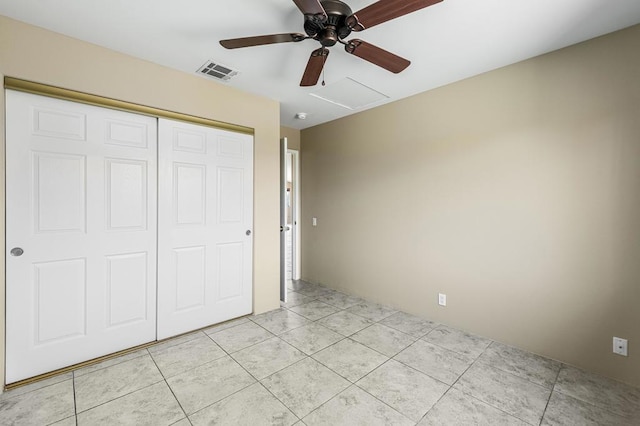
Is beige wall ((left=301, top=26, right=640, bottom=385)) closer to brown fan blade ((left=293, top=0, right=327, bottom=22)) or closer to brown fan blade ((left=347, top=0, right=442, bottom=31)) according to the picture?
brown fan blade ((left=347, top=0, right=442, bottom=31))

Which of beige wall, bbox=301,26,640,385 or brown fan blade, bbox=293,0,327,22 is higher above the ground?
brown fan blade, bbox=293,0,327,22

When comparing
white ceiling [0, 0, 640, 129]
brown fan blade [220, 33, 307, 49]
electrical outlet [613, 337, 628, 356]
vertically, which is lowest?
electrical outlet [613, 337, 628, 356]

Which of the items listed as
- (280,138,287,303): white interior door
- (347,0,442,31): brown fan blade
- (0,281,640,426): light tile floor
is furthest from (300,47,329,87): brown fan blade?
(0,281,640,426): light tile floor

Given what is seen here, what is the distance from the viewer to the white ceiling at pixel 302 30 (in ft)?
5.71

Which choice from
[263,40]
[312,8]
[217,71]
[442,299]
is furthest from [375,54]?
[442,299]

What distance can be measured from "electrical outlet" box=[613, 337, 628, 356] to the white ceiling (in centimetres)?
220

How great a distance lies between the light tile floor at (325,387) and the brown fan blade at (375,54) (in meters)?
2.20

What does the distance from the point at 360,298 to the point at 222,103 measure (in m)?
2.91

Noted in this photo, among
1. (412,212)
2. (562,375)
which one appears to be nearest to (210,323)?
(412,212)

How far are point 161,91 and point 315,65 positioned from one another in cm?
152

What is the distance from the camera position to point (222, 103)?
2.87 meters

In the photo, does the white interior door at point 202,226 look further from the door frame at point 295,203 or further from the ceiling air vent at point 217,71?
the door frame at point 295,203

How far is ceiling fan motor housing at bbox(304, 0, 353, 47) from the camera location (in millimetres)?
1520

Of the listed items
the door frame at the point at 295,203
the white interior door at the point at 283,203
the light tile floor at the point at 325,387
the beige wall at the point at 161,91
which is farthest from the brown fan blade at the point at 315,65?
the door frame at the point at 295,203
